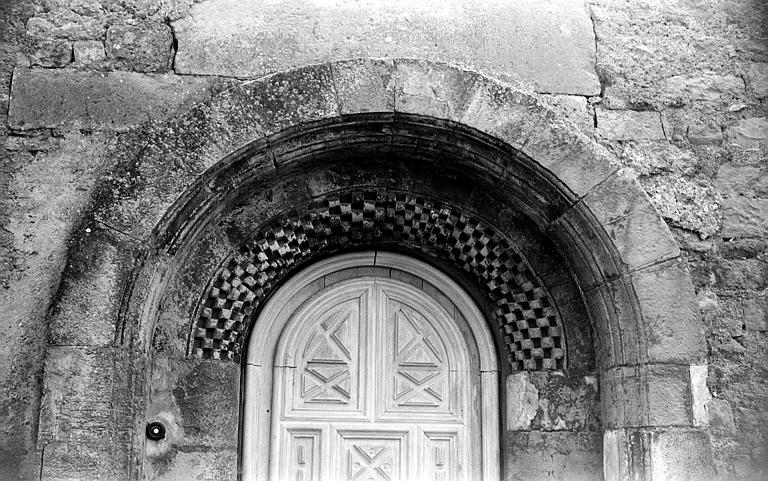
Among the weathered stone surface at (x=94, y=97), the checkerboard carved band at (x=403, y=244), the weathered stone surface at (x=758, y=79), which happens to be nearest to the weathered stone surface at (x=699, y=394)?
the checkerboard carved band at (x=403, y=244)

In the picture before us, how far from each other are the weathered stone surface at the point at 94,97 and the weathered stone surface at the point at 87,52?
72mm

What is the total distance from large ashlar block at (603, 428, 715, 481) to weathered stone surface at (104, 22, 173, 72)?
2987 mm

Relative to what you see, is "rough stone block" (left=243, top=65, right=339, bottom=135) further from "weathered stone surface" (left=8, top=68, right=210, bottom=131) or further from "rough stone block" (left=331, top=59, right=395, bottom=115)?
"weathered stone surface" (left=8, top=68, right=210, bottom=131)

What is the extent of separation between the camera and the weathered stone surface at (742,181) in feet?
16.4

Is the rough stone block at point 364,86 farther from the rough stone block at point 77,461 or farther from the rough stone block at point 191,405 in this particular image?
the rough stone block at point 77,461

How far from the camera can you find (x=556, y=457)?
16.1ft

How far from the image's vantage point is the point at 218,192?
470 cm

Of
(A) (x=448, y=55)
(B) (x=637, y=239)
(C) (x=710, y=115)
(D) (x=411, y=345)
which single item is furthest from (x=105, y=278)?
(C) (x=710, y=115)

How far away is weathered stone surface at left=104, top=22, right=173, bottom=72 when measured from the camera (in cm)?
484

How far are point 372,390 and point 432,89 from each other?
1.65 m

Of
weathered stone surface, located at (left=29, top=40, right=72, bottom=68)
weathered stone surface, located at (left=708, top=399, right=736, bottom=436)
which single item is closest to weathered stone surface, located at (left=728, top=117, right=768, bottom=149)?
weathered stone surface, located at (left=708, top=399, right=736, bottom=436)

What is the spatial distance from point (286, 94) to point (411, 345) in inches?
61.7

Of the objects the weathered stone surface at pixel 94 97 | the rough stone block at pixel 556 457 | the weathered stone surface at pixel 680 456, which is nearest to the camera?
the weathered stone surface at pixel 680 456

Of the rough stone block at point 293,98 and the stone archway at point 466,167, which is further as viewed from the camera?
the rough stone block at point 293,98
